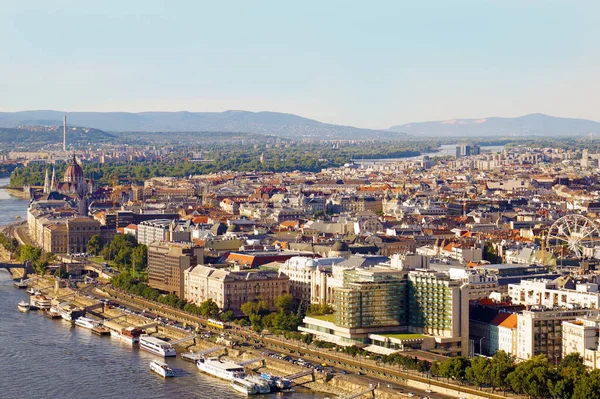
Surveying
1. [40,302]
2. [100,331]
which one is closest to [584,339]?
[100,331]

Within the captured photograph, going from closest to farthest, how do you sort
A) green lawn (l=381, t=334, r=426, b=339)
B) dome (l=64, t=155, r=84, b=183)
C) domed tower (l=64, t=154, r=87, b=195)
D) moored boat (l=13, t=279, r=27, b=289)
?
green lawn (l=381, t=334, r=426, b=339) < moored boat (l=13, t=279, r=27, b=289) < domed tower (l=64, t=154, r=87, b=195) < dome (l=64, t=155, r=84, b=183)

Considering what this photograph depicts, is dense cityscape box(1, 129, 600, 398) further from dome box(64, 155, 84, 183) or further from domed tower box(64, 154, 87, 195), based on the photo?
dome box(64, 155, 84, 183)

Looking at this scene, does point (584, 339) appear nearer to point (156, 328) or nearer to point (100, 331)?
point (156, 328)

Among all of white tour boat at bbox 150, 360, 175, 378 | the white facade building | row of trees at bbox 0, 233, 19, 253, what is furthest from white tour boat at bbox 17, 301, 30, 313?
row of trees at bbox 0, 233, 19, 253

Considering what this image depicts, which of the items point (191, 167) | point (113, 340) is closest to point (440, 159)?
point (191, 167)

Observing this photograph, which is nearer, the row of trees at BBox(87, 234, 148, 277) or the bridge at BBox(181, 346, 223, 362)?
the bridge at BBox(181, 346, 223, 362)

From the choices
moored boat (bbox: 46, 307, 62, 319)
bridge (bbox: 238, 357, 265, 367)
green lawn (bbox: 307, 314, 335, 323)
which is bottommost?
moored boat (bbox: 46, 307, 62, 319)

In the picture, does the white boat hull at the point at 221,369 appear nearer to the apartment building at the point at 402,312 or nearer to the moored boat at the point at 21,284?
the apartment building at the point at 402,312
